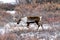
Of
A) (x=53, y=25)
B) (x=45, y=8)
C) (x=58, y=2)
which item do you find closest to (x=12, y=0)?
(x=58, y=2)

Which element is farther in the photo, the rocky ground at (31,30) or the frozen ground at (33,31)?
the frozen ground at (33,31)

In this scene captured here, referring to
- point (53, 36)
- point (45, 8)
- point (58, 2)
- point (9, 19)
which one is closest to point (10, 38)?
point (53, 36)

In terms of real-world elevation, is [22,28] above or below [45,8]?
above

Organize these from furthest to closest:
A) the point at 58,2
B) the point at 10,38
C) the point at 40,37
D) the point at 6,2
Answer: the point at 6,2
the point at 58,2
the point at 40,37
the point at 10,38

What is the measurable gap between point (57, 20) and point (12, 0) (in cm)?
1150

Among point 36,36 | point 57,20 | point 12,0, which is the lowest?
point 12,0

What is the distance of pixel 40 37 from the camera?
11.5m

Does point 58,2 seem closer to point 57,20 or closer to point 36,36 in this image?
point 57,20

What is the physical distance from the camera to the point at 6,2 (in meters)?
25.7

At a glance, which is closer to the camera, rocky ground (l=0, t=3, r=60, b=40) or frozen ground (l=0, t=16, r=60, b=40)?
rocky ground (l=0, t=3, r=60, b=40)

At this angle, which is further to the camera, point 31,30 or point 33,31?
point 31,30

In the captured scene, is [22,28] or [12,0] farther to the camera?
[12,0]

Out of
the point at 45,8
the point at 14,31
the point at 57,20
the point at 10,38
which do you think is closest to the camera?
the point at 10,38

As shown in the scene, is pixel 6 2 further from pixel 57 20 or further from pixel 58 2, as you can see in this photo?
pixel 57 20
